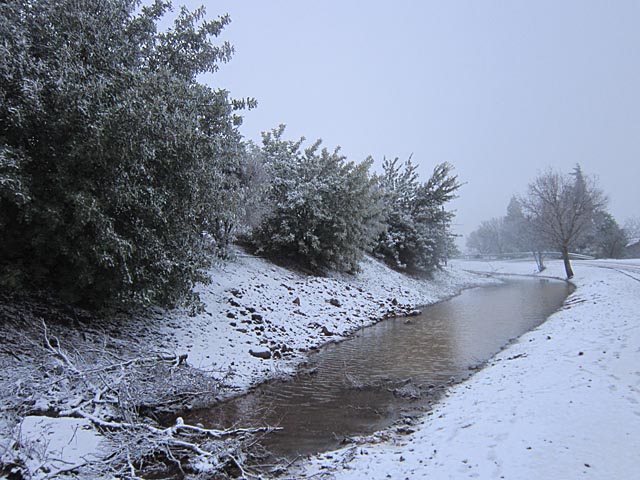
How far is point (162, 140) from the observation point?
6.41 m

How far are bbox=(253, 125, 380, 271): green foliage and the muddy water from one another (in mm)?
4675

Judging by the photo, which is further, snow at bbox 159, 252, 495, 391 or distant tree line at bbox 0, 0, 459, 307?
snow at bbox 159, 252, 495, 391

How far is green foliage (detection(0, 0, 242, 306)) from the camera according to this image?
5.54 meters

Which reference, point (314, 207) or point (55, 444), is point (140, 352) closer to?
point (55, 444)

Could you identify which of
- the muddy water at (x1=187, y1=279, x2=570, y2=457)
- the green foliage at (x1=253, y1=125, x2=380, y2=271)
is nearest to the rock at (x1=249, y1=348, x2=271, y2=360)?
the muddy water at (x1=187, y1=279, x2=570, y2=457)

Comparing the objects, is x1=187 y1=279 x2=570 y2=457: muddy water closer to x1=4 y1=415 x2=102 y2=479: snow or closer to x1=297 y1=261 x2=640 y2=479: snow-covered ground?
x1=297 y1=261 x2=640 y2=479: snow-covered ground

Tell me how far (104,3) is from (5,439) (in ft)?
23.2

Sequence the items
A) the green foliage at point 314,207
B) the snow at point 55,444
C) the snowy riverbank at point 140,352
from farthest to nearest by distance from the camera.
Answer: the green foliage at point 314,207
the snowy riverbank at point 140,352
the snow at point 55,444

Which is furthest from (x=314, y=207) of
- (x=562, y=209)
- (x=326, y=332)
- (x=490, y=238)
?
(x=490, y=238)

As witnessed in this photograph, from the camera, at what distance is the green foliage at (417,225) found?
2312 centimetres

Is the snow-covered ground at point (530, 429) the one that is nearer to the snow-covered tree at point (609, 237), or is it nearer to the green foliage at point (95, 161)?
the green foliage at point (95, 161)

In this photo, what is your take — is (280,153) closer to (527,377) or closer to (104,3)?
(104,3)

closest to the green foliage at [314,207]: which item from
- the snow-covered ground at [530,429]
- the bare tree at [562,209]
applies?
the snow-covered ground at [530,429]

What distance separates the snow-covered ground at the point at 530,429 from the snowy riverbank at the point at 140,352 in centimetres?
252
